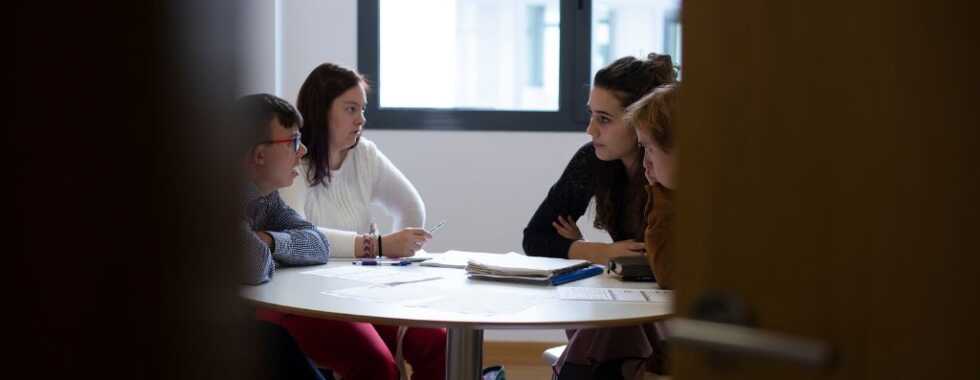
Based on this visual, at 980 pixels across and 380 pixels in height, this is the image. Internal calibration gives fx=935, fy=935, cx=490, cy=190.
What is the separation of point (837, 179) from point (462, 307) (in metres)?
1.07

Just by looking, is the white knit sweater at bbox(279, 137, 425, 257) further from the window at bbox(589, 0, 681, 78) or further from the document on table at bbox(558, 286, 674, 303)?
the window at bbox(589, 0, 681, 78)

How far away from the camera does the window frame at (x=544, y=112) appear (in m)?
3.83

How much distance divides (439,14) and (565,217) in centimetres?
154

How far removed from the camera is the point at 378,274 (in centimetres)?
207

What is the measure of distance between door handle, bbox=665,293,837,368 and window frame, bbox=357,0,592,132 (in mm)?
3217

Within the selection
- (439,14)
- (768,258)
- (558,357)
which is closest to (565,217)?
(558,357)

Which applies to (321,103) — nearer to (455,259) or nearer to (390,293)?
(455,259)

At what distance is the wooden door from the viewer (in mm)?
577

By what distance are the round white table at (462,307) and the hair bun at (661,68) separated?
2.15 ft

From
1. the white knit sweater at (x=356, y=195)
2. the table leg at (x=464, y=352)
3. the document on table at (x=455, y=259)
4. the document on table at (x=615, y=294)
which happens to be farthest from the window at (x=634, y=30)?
the table leg at (x=464, y=352)

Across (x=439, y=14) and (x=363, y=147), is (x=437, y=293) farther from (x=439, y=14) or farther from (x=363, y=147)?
(x=439, y=14)

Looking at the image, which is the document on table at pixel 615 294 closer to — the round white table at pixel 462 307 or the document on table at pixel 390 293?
the round white table at pixel 462 307

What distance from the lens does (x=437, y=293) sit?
5.87ft

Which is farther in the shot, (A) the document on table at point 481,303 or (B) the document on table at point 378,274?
(B) the document on table at point 378,274
